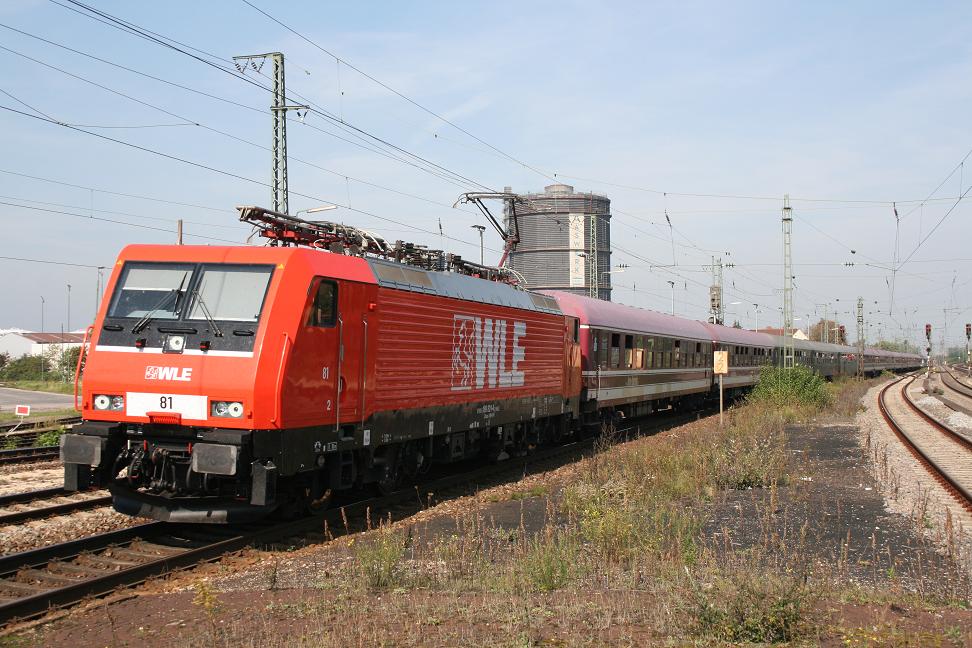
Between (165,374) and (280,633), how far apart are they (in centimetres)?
405

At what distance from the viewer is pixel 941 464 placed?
60.4ft

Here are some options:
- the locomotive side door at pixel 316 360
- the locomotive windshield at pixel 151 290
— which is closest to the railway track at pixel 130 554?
the locomotive side door at pixel 316 360

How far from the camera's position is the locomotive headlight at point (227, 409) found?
30.5 feet

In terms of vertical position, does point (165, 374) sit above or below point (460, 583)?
above

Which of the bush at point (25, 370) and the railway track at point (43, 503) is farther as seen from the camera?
the bush at point (25, 370)

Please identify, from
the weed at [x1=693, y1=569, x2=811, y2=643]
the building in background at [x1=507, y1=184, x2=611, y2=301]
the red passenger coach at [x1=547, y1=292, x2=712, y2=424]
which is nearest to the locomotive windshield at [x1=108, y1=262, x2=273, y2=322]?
the weed at [x1=693, y1=569, x2=811, y2=643]

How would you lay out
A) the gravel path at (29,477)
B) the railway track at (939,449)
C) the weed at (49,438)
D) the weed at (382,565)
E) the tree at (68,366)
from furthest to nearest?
the tree at (68,366) → the weed at (49,438) → the railway track at (939,449) → the gravel path at (29,477) → the weed at (382,565)

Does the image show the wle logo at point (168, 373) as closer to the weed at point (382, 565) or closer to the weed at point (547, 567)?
the weed at point (382, 565)

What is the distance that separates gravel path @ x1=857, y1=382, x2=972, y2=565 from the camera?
1001 cm

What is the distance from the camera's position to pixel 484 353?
1506cm

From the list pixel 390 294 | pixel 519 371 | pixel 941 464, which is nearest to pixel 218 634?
pixel 390 294

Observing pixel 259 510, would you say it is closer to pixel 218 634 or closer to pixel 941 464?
pixel 218 634

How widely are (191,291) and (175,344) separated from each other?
2.30 ft

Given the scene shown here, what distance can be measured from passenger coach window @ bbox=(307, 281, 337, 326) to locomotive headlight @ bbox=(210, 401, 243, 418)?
128cm
